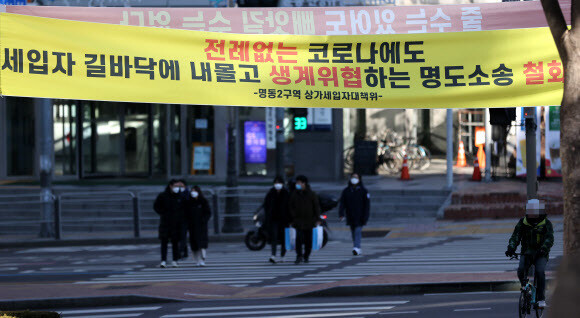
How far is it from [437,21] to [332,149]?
87.5 ft

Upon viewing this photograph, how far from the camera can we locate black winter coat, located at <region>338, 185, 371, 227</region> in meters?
19.7

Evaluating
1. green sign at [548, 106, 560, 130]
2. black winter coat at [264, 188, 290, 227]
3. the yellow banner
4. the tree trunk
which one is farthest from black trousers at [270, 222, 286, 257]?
green sign at [548, 106, 560, 130]

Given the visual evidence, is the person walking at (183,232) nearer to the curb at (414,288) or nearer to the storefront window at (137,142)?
the curb at (414,288)

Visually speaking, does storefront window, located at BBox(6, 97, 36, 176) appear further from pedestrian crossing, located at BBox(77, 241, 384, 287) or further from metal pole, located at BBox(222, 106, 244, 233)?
pedestrian crossing, located at BBox(77, 241, 384, 287)

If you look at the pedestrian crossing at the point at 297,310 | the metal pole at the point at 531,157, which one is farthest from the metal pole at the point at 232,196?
the metal pole at the point at 531,157

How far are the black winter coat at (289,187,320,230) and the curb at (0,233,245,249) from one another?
6350 mm

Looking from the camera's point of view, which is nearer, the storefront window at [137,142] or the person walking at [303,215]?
the person walking at [303,215]

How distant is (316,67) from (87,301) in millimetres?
8185

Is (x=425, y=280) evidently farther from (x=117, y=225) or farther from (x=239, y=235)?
(x=117, y=225)

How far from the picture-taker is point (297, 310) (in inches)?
476

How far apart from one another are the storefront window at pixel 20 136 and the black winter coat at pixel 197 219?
17968mm

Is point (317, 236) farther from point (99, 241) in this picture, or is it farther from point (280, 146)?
point (99, 241)

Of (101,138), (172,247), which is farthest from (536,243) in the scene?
(101,138)

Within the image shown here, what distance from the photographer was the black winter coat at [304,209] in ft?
59.7
